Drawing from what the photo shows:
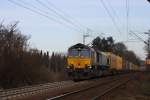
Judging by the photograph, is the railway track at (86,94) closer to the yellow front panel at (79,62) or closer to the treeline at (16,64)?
the treeline at (16,64)

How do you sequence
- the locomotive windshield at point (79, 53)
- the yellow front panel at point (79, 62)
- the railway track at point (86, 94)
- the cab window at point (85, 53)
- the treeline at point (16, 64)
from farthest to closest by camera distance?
1. the locomotive windshield at point (79, 53)
2. the cab window at point (85, 53)
3. the yellow front panel at point (79, 62)
4. the treeline at point (16, 64)
5. the railway track at point (86, 94)

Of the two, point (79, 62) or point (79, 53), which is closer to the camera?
point (79, 62)

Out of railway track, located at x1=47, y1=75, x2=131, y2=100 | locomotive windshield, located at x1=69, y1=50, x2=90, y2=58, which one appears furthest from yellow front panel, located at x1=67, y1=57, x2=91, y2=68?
railway track, located at x1=47, y1=75, x2=131, y2=100

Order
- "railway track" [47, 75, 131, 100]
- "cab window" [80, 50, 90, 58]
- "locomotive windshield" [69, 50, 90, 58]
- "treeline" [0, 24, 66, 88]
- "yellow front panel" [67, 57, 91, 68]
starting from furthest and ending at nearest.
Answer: "locomotive windshield" [69, 50, 90, 58] < "cab window" [80, 50, 90, 58] < "yellow front panel" [67, 57, 91, 68] < "treeline" [0, 24, 66, 88] < "railway track" [47, 75, 131, 100]

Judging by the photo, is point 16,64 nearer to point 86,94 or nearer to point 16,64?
point 16,64

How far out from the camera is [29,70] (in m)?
35.8

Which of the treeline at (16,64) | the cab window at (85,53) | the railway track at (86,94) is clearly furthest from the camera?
the cab window at (85,53)

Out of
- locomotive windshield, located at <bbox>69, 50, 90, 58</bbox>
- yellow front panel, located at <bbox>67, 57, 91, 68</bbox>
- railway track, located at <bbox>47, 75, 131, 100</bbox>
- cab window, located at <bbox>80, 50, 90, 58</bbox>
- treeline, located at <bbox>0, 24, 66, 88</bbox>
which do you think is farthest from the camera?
locomotive windshield, located at <bbox>69, 50, 90, 58</bbox>

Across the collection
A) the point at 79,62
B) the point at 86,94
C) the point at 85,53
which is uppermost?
the point at 85,53

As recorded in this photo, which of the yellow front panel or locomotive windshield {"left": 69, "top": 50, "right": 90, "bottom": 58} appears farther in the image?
locomotive windshield {"left": 69, "top": 50, "right": 90, "bottom": 58}

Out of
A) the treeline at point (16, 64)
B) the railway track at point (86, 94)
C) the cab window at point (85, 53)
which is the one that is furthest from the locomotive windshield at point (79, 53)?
the railway track at point (86, 94)

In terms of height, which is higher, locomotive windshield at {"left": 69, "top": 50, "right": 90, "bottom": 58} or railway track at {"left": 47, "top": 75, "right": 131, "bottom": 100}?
locomotive windshield at {"left": 69, "top": 50, "right": 90, "bottom": 58}

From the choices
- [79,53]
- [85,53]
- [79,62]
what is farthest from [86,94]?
[79,53]

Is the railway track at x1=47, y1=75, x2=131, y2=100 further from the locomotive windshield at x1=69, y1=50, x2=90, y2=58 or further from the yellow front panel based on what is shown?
the locomotive windshield at x1=69, y1=50, x2=90, y2=58
